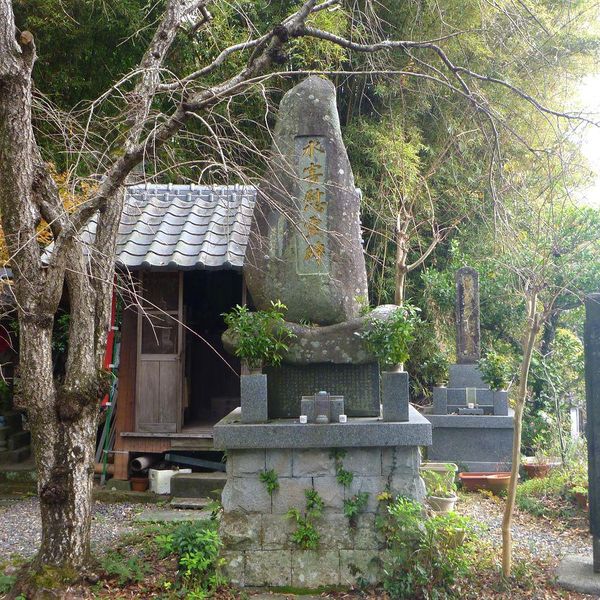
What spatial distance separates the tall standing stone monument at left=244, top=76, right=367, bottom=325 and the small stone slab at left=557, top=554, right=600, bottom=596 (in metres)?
2.69

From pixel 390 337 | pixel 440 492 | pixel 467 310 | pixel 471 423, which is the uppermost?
pixel 467 310

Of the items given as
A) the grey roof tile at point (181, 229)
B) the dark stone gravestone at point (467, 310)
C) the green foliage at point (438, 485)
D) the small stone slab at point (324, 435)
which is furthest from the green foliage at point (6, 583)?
the dark stone gravestone at point (467, 310)

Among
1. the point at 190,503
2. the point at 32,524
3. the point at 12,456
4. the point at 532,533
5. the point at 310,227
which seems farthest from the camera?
the point at 12,456

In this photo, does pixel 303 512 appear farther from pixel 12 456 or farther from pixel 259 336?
pixel 12 456

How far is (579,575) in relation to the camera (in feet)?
16.4

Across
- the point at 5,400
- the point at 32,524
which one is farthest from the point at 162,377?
the point at 5,400

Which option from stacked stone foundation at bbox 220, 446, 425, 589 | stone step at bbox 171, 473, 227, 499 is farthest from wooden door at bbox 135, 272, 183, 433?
stacked stone foundation at bbox 220, 446, 425, 589

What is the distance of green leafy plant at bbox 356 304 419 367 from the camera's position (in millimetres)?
5164

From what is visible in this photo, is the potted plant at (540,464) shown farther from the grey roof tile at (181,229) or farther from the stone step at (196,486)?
the grey roof tile at (181,229)

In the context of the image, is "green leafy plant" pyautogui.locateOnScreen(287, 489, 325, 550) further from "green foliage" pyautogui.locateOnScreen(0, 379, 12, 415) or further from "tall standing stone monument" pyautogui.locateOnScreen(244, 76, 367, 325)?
"green foliage" pyautogui.locateOnScreen(0, 379, 12, 415)

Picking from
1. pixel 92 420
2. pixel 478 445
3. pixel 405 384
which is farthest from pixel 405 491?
pixel 478 445

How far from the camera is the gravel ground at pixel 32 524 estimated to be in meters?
6.29

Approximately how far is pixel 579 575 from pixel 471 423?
4429mm

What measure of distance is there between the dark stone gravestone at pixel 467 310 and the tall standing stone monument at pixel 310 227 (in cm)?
560
